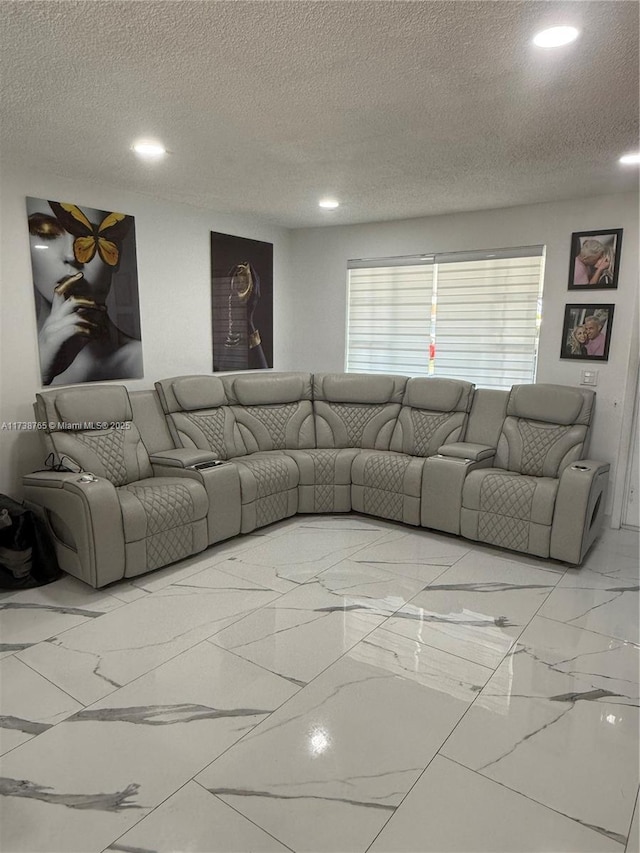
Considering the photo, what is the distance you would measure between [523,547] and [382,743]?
1.98 meters

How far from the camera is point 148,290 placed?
4.20 meters

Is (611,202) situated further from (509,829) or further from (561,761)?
(509,829)

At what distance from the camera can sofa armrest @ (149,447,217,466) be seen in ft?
12.2

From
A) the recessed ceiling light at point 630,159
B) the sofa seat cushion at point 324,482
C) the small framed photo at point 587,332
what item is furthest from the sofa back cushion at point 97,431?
the recessed ceiling light at point 630,159

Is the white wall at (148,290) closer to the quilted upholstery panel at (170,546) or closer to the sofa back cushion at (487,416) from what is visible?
the quilted upholstery panel at (170,546)

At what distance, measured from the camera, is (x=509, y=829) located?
1.65m

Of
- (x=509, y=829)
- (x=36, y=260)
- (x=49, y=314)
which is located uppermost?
(x=36, y=260)

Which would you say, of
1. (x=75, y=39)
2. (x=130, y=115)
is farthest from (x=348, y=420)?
(x=75, y=39)

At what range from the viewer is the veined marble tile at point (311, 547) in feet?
11.3

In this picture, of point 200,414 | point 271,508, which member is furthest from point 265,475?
point 200,414

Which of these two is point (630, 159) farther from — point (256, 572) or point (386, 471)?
point (256, 572)

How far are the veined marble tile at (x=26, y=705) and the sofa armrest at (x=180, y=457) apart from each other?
1.58 m

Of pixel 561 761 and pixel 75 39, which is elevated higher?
pixel 75 39

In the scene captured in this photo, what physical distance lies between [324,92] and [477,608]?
2567mm
